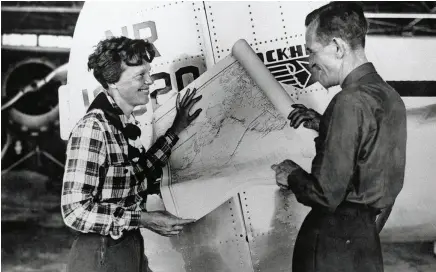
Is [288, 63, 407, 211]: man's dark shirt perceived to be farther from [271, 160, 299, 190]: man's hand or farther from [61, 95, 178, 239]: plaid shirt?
[61, 95, 178, 239]: plaid shirt

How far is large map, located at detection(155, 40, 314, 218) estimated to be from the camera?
1.68 meters

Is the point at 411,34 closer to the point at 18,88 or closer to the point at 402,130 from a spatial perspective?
the point at 402,130

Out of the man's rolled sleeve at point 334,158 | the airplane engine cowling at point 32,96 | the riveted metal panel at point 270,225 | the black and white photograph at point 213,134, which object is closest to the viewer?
the man's rolled sleeve at point 334,158

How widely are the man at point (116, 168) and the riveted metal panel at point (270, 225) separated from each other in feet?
0.92

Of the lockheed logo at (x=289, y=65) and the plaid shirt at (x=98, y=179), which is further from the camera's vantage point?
the lockheed logo at (x=289, y=65)

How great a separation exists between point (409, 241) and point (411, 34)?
0.85 metres

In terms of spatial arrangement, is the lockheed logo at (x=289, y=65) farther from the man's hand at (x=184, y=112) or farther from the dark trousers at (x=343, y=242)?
the dark trousers at (x=343, y=242)

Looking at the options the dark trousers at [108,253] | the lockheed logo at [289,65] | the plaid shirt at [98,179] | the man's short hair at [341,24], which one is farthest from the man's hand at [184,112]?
the man's short hair at [341,24]

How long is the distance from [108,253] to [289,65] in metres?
1.01

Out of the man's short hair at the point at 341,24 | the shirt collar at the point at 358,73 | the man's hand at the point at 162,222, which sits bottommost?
the man's hand at the point at 162,222

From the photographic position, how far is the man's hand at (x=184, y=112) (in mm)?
1745

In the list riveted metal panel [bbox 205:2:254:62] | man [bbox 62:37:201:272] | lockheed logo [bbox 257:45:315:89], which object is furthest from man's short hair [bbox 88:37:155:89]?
lockheed logo [bbox 257:45:315:89]

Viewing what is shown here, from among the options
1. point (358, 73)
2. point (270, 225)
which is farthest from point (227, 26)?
point (270, 225)

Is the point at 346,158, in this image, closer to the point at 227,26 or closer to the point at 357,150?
the point at 357,150
